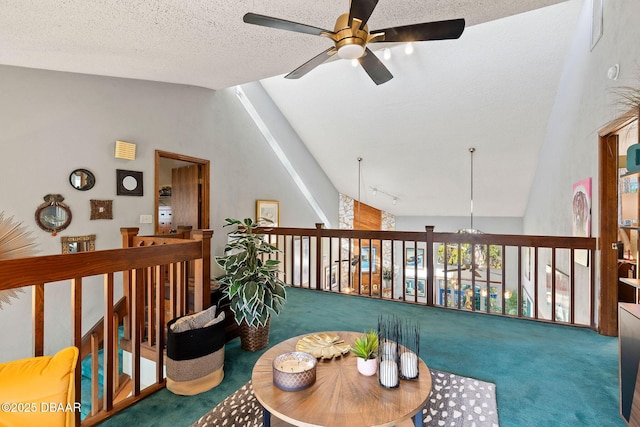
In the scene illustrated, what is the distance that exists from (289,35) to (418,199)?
5.99 meters

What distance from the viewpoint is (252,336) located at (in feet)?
8.09

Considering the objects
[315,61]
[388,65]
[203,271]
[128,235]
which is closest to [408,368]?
[203,271]

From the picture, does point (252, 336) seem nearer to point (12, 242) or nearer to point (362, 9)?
point (12, 242)

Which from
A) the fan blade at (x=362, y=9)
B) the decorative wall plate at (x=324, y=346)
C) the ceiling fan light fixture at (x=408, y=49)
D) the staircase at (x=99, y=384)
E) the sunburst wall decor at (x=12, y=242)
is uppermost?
the ceiling fan light fixture at (x=408, y=49)

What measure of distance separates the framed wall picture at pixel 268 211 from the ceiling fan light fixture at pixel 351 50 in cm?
359

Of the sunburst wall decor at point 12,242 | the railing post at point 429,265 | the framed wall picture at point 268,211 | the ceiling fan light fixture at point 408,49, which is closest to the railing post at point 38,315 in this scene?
the sunburst wall decor at point 12,242

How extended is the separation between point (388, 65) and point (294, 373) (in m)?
4.31

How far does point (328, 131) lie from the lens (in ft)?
19.5

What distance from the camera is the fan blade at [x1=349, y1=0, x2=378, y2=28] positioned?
151 cm

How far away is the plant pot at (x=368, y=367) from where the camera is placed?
1.39 metres

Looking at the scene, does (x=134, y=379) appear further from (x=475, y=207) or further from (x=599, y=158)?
(x=475, y=207)

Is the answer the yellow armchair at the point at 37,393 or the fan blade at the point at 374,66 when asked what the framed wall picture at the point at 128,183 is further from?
the fan blade at the point at 374,66

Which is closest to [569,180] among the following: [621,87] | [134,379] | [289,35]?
[621,87]

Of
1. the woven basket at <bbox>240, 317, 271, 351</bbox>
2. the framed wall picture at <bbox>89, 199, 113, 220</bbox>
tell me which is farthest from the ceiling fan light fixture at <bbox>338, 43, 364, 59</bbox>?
the framed wall picture at <bbox>89, 199, 113, 220</bbox>
